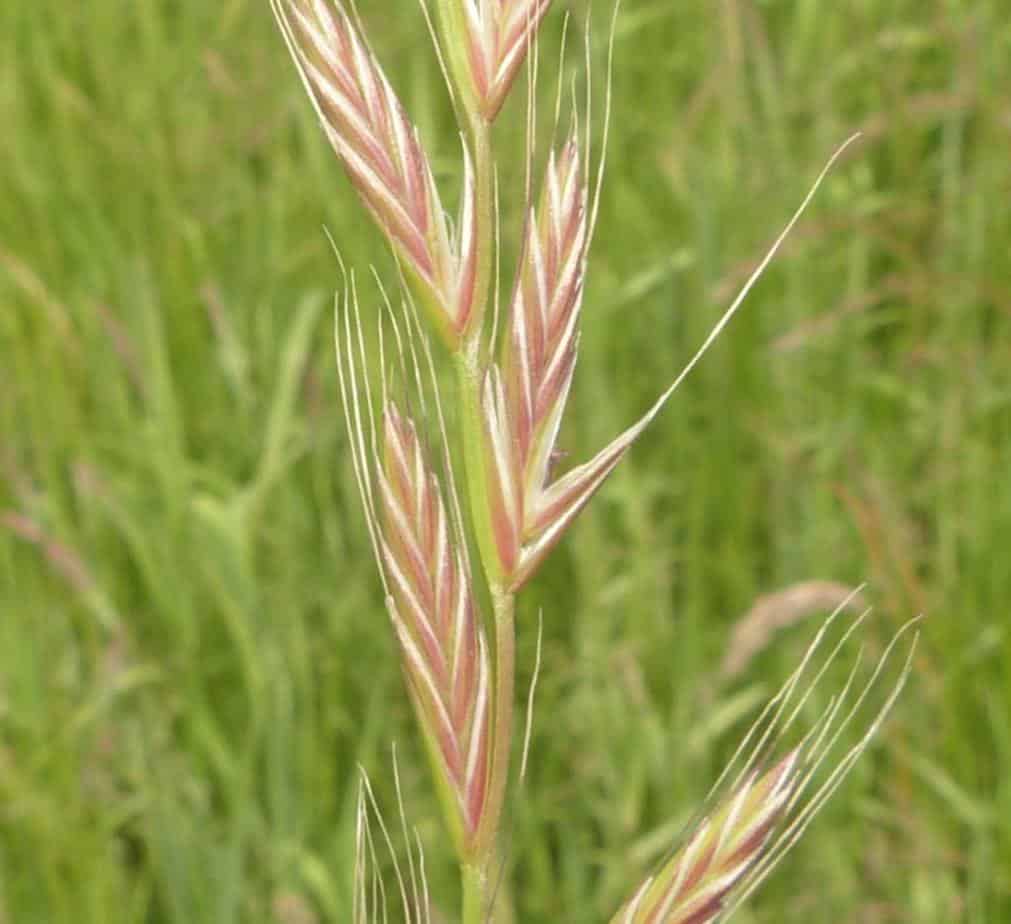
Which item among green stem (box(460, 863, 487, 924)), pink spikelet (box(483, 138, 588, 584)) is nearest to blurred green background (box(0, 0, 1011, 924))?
pink spikelet (box(483, 138, 588, 584))

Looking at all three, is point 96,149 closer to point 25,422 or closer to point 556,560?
point 25,422

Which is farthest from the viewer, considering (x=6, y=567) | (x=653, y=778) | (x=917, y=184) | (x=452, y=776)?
(x=917, y=184)

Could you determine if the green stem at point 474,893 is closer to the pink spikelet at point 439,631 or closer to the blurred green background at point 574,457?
the pink spikelet at point 439,631

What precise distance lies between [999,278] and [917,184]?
0.31 metres

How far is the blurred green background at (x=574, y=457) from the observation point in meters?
1.54

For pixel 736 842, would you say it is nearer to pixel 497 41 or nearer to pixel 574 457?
pixel 497 41

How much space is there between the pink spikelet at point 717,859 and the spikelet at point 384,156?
0.20 metres

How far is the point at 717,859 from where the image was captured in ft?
1.71

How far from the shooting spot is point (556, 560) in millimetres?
1825

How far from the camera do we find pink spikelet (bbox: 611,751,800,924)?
51 cm

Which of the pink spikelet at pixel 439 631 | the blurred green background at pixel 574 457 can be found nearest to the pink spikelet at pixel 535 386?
the pink spikelet at pixel 439 631

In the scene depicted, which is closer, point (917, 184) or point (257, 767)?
point (257, 767)

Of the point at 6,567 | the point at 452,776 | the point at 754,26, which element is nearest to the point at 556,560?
the point at 6,567

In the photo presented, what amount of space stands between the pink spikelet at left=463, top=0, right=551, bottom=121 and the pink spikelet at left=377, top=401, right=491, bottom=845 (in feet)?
0.40
